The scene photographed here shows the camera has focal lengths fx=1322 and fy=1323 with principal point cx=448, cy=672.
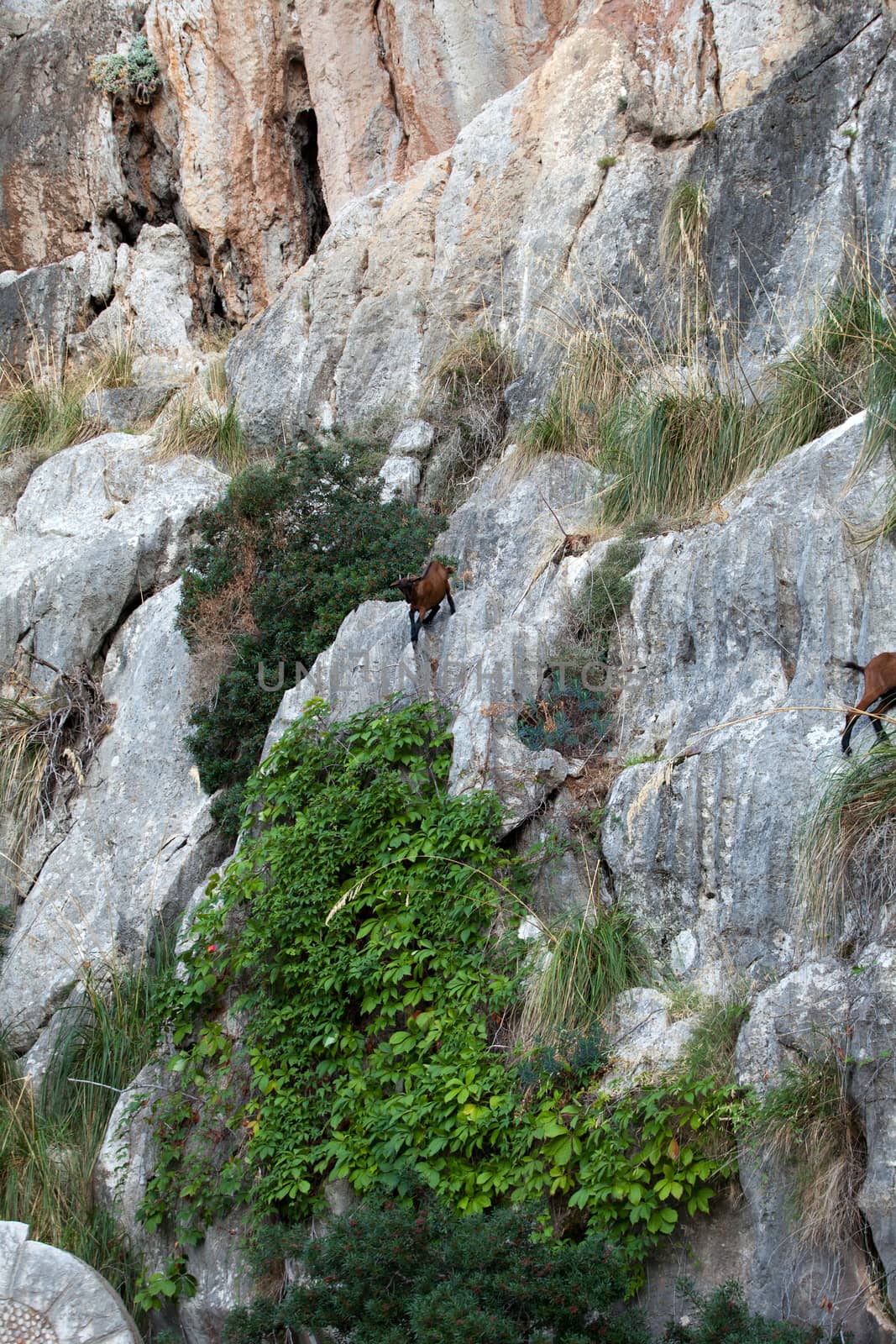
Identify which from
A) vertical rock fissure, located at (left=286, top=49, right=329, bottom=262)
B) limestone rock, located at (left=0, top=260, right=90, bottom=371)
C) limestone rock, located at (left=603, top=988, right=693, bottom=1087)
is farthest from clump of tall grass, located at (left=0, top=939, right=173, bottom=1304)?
vertical rock fissure, located at (left=286, top=49, right=329, bottom=262)

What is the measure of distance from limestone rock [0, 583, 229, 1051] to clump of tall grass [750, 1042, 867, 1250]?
5182mm

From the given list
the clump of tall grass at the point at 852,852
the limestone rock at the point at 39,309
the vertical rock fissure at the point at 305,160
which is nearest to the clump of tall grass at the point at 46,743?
the limestone rock at the point at 39,309

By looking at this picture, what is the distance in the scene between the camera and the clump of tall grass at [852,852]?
5.66 metres

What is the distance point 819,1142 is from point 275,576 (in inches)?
239

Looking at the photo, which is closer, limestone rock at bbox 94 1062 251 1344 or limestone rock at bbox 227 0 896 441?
limestone rock at bbox 94 1062 251 1344

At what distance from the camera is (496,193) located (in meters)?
13.0

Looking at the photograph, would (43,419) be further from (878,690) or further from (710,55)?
(878,690)

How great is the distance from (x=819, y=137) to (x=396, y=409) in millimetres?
4292

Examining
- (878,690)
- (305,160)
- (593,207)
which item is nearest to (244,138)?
(305,160)

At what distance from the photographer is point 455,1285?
500cm

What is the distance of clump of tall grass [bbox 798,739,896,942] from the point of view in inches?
223

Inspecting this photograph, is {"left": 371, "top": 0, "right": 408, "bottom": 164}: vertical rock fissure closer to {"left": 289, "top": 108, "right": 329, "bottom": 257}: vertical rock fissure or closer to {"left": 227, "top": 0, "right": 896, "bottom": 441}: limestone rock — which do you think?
{"left": 227, "top": 0, "right": 896, "bottom": 441}: limestone rock

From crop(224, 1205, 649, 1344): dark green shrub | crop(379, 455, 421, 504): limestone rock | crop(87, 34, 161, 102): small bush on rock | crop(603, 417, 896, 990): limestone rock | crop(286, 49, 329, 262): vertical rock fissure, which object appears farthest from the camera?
crop(87, 34, 161, 102): small bush on rock

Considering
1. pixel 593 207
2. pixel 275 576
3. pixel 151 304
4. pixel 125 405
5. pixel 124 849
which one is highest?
pixel 151 304
